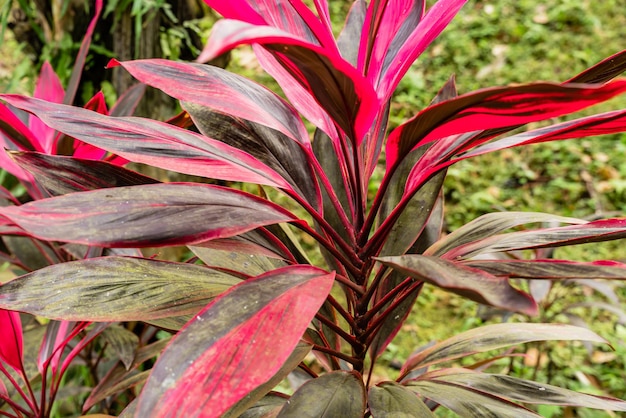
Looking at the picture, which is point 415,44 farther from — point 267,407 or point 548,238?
point 267,407

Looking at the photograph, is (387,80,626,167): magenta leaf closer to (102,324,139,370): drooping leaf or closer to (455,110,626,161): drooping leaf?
(455,110,626,161): drooping leaf

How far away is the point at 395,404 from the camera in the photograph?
615mm

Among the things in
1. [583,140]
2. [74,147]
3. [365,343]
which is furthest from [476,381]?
[583,140]

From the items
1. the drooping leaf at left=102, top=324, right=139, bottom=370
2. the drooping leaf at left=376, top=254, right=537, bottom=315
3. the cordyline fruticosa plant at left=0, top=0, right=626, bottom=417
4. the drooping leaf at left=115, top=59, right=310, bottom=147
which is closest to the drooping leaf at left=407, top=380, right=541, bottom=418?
the cordyline fruticosa plant at left=0, top=0, right=626, bottom=417

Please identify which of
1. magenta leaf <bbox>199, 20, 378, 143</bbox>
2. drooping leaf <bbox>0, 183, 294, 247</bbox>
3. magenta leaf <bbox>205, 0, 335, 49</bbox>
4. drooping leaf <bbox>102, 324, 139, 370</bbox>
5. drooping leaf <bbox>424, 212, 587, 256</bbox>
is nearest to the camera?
magenta leaf <bbox>199, 20, 378, 143</bbox>

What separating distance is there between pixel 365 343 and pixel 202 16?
128 centimetres

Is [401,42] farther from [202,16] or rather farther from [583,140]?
[583,140]

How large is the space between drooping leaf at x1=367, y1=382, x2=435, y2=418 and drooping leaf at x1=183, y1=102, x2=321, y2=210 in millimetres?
245

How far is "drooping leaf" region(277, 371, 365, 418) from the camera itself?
0.57m

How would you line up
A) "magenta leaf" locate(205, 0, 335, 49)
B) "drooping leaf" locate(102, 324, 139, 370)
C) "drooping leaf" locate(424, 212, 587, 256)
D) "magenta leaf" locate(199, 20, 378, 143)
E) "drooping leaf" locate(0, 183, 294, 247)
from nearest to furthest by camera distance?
"magenta leaf" locate(199, 20, 378, 143)
"drooping leaf" locate(0, 183, 294, 247)
"magenta leaf" locate(205, 0, 335, 49)
"drooping leaf" locate(424, 212, 587, 256)
"drooping leaf" locate(102, 324, 139, 370)

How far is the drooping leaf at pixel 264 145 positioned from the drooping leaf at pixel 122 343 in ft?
1.35

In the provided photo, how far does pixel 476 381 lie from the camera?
76cm

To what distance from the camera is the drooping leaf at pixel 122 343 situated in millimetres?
905

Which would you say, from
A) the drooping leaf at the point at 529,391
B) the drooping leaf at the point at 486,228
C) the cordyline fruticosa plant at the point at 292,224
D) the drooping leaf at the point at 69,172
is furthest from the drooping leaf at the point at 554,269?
the drooping leaf at the point at 69,172
